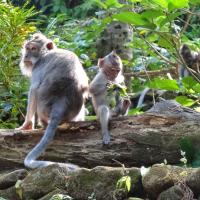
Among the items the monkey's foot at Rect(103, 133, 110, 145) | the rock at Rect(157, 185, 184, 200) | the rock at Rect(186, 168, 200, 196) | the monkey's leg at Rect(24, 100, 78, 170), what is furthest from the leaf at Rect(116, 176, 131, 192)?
the monkey's foot at Rect(103, 133, 110, 145)

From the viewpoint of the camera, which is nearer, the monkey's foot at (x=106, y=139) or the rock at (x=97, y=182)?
the rock at (x=97, y=182)

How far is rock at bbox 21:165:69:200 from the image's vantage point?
5.06 meters

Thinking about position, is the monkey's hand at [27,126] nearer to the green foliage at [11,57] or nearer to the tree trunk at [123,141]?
the tree trunk at [123,141]

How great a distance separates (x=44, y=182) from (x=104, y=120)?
117 centimetres

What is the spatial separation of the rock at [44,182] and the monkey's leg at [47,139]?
6.2 inches

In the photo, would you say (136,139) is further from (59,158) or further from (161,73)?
(161,73)

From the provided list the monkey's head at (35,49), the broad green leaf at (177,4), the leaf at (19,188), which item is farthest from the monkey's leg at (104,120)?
the broad green leaf at (177,4)

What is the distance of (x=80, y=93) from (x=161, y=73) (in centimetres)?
232

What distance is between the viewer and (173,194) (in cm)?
435

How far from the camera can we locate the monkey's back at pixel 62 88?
249 inches

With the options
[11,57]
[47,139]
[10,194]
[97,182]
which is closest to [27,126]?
[47,139]

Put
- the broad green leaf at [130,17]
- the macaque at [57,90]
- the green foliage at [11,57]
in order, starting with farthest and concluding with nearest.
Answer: the green foliage at [11,57]
the macaque at [57,90]
the broad green leaf at [130,17]

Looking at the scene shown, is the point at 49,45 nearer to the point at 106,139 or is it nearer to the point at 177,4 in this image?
the point at 106,139

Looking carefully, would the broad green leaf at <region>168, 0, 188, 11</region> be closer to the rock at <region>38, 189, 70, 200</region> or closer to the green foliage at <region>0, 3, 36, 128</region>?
the rock at <region>38, 189, 70, 200</region>
